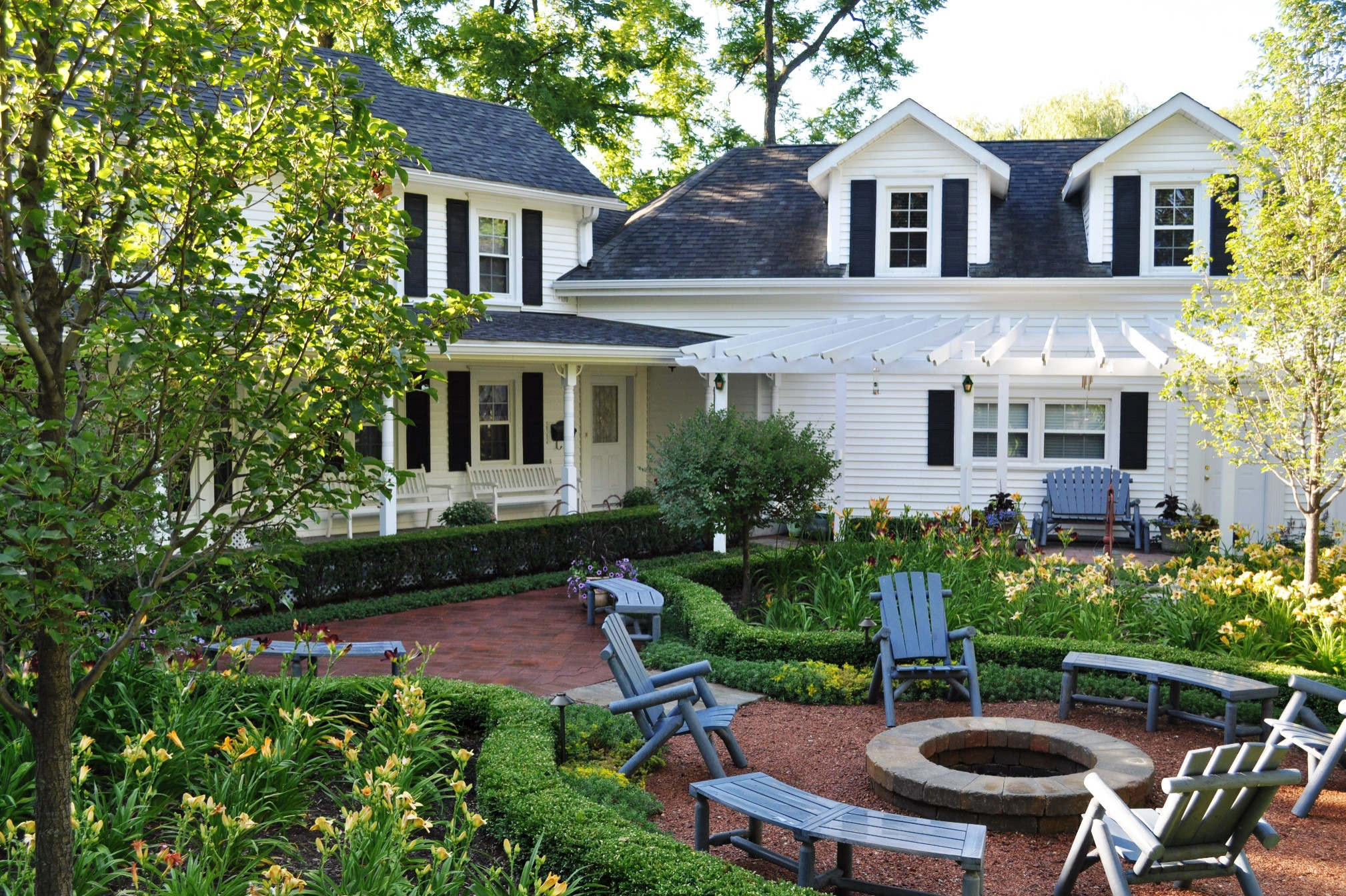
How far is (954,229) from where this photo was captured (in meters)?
17.0

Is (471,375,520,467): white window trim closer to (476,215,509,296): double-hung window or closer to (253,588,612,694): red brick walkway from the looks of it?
(476,215,509,296): double-hung window

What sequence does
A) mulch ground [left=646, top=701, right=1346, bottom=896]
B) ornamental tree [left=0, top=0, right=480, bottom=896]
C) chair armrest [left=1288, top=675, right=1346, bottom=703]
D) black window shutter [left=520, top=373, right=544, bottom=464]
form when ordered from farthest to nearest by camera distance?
1. black window shutter [left=520, top=373, right=544, bottom=464]
2. chair armrest [left=1288, top=675, right=1346, bottom=703]
3. mulch ground [left=646, top=701, right=1346, bottom=896]
4. ornamental tree [left=0, top=0, right=480, bottom=896]

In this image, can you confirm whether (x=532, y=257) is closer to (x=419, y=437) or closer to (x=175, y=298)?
(x=419, y=437)

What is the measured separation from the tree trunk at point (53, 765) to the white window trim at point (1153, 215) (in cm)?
1594

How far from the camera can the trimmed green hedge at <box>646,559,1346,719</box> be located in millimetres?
7676

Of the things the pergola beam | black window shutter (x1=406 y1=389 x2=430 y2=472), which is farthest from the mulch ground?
black window shutter (x1=406 y1=389 x2=430 y2=472)

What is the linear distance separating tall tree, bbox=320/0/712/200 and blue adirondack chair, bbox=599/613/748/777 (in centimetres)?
2097

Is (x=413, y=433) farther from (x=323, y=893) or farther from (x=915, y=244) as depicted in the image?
(x=323, y=893)

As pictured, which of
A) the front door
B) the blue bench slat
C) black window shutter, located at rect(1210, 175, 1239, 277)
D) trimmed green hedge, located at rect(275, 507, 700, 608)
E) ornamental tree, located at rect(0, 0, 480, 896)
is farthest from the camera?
the front door

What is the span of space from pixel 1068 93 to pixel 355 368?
112 ft

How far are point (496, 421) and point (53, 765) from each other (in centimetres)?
1405

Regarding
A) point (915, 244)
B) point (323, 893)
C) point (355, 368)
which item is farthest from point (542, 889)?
point (915, 244)

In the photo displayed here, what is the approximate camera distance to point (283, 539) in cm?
395

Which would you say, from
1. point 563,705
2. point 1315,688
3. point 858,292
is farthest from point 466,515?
point 1315,688
